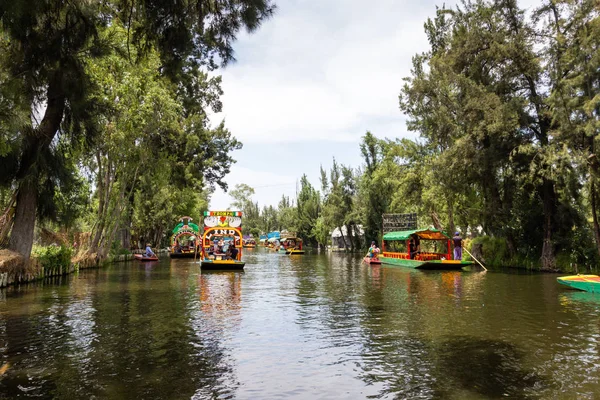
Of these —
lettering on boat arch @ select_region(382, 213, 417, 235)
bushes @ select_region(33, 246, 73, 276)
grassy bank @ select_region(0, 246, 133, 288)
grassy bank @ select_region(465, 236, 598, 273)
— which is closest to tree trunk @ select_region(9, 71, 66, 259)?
grassy bank @ select_region(0, 246, 133, 288)

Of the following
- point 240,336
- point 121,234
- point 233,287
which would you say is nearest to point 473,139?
point 233,287

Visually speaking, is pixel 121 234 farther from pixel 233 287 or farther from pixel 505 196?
pixel 505 196

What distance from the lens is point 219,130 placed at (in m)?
51.4

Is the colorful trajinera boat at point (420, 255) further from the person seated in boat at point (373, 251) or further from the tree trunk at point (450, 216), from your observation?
the tree trunk at point (450, 216)

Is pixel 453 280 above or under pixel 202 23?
under

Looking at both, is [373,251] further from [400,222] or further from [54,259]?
[54,259]

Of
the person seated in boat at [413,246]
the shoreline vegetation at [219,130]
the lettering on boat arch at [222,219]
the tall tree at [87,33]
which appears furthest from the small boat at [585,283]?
the lettering on boat arch at [222,219]

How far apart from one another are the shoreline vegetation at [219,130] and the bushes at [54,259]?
0.79 ft

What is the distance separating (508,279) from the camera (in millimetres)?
25266

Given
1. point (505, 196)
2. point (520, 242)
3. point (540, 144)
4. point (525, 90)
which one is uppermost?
point (525, 90)

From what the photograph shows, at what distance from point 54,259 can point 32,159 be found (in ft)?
41.9

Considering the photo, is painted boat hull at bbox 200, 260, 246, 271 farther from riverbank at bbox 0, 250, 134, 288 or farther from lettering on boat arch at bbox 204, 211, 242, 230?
riverbank at bbox 0, 250, 134, 288

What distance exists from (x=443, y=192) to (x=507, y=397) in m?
29.4

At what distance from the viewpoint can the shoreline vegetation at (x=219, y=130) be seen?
9922 mm
